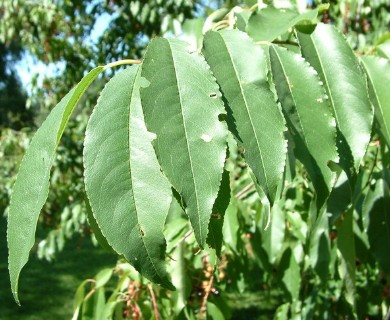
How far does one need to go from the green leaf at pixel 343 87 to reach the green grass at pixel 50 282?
13.0 feet

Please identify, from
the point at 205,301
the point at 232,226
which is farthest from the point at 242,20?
the point at 205,301

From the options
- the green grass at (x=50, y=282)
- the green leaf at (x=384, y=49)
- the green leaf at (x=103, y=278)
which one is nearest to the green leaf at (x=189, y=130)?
the green leaf at (x=384, y=49)

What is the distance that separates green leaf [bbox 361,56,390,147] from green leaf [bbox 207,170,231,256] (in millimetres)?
260

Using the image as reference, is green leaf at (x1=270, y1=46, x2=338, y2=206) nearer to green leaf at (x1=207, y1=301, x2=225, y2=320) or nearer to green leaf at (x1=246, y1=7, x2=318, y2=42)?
green leaf at (x1=246, y1=7, x2=318, y2=42)

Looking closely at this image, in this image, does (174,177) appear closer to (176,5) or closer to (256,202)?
(256,202)

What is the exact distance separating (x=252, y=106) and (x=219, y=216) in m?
0.13

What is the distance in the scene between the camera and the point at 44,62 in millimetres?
4418

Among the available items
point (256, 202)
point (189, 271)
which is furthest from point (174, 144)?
point (256, 202)

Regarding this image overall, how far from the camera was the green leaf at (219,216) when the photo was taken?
577 millimetres

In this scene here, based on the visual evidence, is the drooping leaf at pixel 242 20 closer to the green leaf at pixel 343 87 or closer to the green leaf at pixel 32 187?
the green leaf at pixel 343 87

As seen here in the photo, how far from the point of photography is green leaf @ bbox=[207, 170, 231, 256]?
1.89ft

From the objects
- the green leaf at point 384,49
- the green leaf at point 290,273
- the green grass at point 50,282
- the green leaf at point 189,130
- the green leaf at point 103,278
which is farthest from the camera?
the green grass at point 50,282

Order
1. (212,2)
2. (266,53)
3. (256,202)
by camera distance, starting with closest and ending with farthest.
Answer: (266,53), (256,202), (212,2)

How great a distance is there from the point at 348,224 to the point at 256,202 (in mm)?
710
